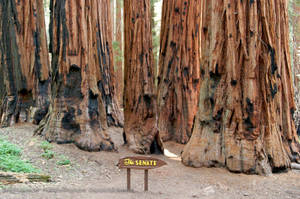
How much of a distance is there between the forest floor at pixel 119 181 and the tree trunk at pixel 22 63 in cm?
187

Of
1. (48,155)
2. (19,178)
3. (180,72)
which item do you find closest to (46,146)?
(48,155)

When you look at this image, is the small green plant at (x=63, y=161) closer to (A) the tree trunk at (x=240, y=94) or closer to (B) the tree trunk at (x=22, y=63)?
(A) the tree trunk at (x=240, y=94)

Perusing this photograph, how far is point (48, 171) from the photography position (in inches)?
203

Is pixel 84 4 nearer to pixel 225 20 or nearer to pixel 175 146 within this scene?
pixel 225 20

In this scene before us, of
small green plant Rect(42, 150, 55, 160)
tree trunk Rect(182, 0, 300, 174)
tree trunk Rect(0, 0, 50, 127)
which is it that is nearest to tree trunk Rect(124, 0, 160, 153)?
tree trunk Rect(182, 0, 300, 174)

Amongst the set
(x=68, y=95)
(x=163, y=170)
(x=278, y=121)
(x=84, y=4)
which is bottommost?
(x=163, y=170)

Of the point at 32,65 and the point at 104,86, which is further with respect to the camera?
the point at 104,86

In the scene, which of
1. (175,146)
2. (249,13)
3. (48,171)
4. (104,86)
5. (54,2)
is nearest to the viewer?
(48,171)

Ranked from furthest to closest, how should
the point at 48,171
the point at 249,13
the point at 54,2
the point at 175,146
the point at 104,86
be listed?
the point at 104,86 → the point at 175,146 → the point at 54,2 → the point at 249,13 → the point at 48,171

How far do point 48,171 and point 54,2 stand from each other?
12.0 ft

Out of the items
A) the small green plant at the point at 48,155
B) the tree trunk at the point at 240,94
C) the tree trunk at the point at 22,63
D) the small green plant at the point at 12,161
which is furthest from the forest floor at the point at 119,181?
the tree trunk at the point at 22,63

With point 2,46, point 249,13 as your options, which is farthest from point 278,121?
point 2,46

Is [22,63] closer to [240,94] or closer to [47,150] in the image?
[47,150]

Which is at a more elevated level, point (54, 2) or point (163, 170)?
point (54, 2)
